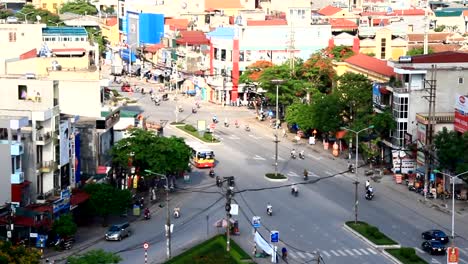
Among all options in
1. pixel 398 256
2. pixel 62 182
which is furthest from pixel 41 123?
pixel 398 256

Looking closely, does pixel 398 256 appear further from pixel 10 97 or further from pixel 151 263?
pixel 10 97

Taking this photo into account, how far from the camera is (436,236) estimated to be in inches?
2921

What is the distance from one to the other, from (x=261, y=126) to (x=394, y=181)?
2897 cm

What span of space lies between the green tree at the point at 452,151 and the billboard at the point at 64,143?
85.4 feet

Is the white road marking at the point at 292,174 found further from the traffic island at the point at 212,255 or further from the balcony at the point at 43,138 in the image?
the balcony at the point at 43,138

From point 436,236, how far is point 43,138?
24538 millimetres

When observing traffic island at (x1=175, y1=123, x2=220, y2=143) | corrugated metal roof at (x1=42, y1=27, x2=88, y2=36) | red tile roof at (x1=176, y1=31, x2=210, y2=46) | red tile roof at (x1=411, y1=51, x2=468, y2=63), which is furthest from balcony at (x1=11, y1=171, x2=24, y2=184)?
red tile roof at (x1=176, y1=31, x2=210, y2=46)

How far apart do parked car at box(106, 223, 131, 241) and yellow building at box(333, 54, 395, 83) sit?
118 ft

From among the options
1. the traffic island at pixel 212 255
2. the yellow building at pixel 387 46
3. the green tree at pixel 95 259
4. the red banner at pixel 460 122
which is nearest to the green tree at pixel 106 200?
the traffic island at pixel 212 255

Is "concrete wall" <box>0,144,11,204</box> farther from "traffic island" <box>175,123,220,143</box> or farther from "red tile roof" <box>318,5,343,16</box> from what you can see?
"red tile roof" <box>318,5,343,16</box>

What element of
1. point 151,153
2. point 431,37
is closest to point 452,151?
point 151,153

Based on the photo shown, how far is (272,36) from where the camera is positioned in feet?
464

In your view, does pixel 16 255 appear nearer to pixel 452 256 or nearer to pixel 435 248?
pixel 452 256

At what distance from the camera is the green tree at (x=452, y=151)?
279 ft
